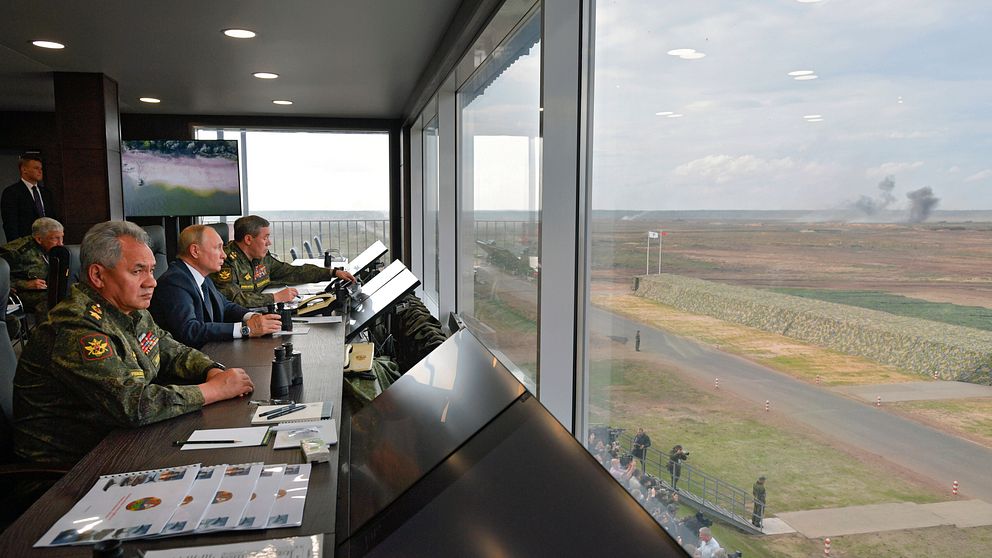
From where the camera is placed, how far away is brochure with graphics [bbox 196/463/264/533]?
4.38ft

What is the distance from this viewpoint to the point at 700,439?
5.84 feet

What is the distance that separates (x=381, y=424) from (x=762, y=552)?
0.87 m

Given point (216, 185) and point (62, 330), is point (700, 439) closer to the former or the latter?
point (62, 330)

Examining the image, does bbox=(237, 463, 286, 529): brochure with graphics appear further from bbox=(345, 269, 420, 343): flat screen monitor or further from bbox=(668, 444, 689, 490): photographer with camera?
bbox=(345, 269, 420, 343): flat screen monitor

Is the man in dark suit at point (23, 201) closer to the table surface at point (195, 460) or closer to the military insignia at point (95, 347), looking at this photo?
the table surface at point (195, 460)

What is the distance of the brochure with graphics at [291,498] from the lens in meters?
1.36

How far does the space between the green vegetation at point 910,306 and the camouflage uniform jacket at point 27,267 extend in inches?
236

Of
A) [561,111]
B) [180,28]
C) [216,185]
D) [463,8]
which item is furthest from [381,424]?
[216,185]

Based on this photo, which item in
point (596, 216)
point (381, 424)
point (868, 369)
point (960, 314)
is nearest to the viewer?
point (960, 314)

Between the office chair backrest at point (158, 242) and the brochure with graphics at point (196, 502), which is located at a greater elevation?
the office chair backrest at point (158, 242)

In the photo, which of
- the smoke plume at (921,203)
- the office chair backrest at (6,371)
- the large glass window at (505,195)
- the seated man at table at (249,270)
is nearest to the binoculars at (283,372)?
the office chair backrest at (6,371)

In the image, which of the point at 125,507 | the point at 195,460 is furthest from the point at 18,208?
the point at 125,507

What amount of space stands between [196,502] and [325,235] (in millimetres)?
11050

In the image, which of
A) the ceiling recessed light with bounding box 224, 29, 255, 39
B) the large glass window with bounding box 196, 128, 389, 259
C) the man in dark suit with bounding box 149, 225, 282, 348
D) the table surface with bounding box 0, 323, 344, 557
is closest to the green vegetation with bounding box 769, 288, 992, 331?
the table surface with bounding box 0, 323, 344, 557
